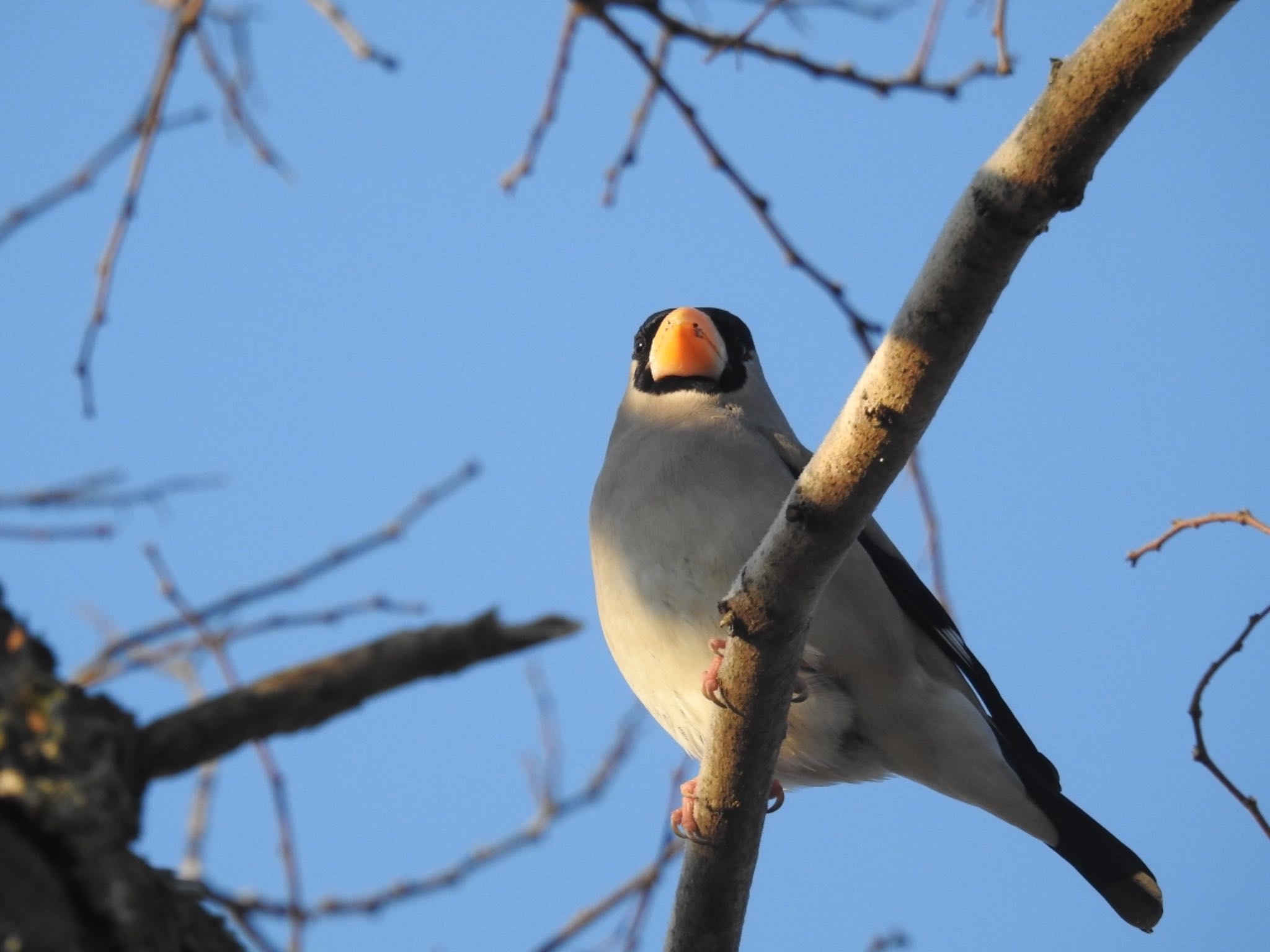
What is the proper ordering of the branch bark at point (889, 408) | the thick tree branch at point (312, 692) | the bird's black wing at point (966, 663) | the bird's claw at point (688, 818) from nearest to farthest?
the thick tree branch at point (312, 692) < the branch bark at point (889, 408) < the bird's claw at point (688, 818) < the bird's black wing at point (966, 663)

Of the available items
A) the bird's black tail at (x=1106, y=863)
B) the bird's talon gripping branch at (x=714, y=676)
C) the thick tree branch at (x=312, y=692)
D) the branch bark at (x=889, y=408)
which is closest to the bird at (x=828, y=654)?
the bird's black tail at (x=1106, y=863)

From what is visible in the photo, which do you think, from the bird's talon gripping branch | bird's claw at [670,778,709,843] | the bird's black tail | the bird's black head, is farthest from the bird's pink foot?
the bird's black head

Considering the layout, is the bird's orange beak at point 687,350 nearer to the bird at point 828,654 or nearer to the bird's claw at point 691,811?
the bird at point 828,654

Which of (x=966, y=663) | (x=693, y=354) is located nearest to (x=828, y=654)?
(x=966, y=663)

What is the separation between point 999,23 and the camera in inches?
121

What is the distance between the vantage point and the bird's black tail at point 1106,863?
11.7 feet

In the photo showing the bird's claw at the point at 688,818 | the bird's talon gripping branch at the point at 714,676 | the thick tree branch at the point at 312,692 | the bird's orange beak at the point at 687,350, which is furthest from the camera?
the bird's orange beak at the point at 687,350

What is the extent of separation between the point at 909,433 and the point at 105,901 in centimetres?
140

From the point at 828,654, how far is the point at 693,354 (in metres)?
1.47

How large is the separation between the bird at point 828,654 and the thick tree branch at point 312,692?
1702 millimetres

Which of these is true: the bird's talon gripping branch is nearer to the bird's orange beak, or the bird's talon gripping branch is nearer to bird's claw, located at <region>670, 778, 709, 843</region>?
bird's claw, located at <region>670, 778, 709, 843</region>

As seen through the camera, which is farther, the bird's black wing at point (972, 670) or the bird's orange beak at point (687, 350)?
the bird's orange beak at point (687, 350)

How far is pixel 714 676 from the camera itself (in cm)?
295

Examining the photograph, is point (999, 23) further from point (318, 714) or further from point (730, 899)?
point (318, 714)
